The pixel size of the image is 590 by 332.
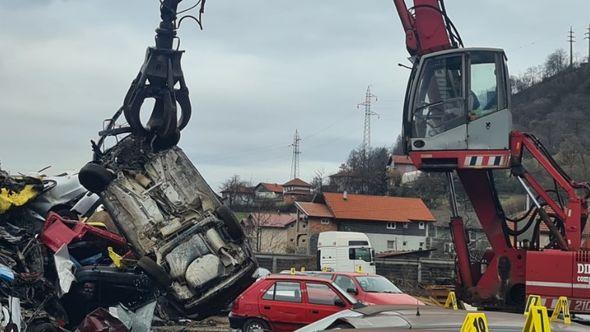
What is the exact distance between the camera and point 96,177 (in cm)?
972

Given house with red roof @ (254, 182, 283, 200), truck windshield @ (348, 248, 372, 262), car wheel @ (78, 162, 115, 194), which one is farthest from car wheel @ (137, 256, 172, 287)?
house with red roof @ (254, 182, 283, 200)

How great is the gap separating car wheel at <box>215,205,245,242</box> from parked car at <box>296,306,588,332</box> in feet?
11.7

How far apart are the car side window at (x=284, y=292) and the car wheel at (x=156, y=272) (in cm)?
396

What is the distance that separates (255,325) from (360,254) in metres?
19.7

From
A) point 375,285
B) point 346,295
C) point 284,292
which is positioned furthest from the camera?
point 375,285

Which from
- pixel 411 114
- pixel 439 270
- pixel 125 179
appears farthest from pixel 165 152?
pixel 439 270

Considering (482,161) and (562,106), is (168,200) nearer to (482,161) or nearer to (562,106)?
(482,161)

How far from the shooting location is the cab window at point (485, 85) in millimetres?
10531

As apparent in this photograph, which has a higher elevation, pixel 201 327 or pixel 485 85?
pixel 485 85

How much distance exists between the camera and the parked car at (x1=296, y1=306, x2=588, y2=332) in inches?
203

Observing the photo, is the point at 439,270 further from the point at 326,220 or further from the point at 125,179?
the point at 326,220

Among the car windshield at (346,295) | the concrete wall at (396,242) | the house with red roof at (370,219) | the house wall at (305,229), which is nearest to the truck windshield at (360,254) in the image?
the car windshield at (346,295)

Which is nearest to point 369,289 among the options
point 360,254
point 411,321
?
point 411,321

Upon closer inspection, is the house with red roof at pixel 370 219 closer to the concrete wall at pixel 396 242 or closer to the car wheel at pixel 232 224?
the concrete wall at pixel 396 242
